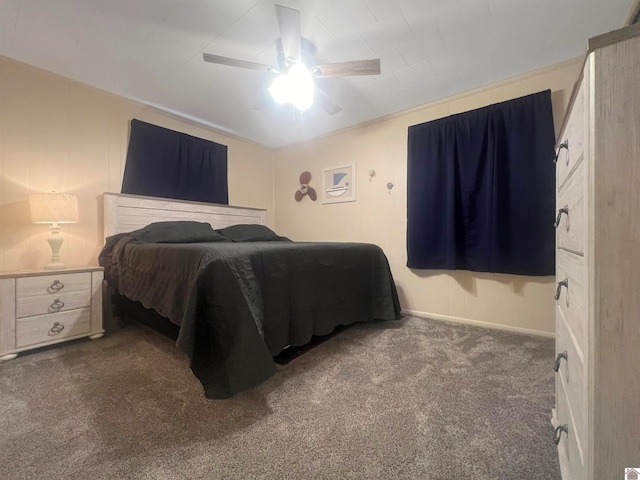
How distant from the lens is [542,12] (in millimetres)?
1580

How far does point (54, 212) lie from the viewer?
6.22 feet

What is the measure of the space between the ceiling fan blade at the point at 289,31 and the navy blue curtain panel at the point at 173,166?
6.14 ft

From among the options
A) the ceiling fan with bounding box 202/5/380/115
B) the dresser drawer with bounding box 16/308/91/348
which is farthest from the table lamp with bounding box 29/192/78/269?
the ceiling fan with bounding box 202/5/380/115

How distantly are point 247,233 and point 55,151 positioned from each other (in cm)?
179

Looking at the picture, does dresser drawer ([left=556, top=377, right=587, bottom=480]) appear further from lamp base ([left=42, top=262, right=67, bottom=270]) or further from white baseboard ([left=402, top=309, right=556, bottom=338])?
lamp base ([left=42, top=262, right=67, bottom=270])

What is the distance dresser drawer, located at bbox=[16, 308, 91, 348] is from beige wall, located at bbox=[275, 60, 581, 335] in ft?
8.09

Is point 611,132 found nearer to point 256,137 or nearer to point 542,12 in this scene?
point 542,12

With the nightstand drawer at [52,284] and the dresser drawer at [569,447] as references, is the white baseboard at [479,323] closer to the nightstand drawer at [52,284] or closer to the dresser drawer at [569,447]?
the dresser drawer at [569,447]

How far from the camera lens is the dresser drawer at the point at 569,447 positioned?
0.62 m

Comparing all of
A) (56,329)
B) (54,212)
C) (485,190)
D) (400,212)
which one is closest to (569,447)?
(485,190)

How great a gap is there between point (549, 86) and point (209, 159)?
348 centimetres

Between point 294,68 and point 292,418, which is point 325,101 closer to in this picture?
point 294,68

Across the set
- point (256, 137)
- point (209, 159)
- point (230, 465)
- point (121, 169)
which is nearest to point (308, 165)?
point (256, 137)

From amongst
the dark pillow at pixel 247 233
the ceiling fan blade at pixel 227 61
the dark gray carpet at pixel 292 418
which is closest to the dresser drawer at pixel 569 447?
the dark gray carpet at pixel 292 418
